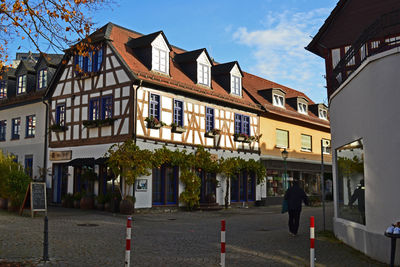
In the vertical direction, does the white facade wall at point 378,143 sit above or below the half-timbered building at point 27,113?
below

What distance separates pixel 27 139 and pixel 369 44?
74.0ft

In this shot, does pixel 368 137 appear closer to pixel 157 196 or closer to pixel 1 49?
pixel 1 49

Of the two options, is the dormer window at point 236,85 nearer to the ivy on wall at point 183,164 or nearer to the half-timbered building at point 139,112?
the half-timbered building at point 139,112

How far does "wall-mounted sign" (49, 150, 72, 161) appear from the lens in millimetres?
24016

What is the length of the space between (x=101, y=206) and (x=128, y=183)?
7.82 feet

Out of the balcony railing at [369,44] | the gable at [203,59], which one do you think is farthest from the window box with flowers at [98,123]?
the balcony railing at [369,44]

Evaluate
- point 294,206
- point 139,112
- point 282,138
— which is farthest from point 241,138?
point 294,206

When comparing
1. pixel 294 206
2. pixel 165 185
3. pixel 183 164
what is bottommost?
pixel 294 206

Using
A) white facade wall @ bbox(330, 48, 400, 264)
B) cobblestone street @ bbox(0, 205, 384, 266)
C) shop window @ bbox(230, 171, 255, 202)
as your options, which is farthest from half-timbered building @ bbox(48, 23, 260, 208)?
white facade wall @ bbox(330, 48, 400, 264)

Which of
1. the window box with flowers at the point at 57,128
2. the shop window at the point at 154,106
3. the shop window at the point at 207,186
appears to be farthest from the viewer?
the shop window at the point at 207,186

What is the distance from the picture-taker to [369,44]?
10.7 meters

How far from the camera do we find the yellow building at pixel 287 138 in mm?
29953

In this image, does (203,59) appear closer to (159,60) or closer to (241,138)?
(159,60)

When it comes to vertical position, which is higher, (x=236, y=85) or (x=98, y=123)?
(x=236, y=85)
